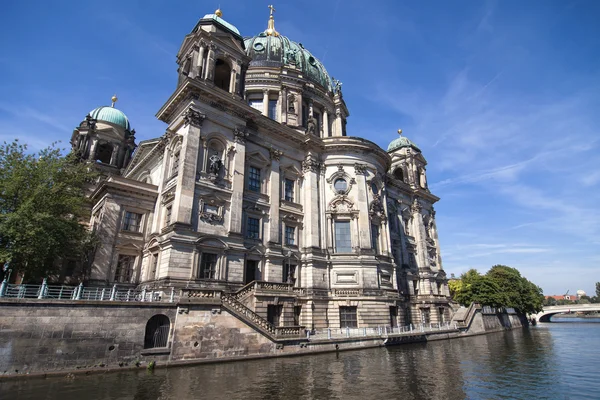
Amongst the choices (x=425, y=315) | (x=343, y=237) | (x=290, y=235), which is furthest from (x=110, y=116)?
(x=425, y=315)

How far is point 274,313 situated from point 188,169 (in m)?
12.3

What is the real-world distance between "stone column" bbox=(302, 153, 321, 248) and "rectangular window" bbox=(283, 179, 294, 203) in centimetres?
137

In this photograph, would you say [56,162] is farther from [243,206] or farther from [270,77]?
[270,77]

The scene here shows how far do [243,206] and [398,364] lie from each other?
16.3 m

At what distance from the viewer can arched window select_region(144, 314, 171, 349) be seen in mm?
17156

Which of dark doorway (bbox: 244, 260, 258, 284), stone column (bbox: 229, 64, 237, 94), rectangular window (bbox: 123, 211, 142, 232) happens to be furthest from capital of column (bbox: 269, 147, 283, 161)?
rectangular window (bbox: 123, 211, 142, 232)

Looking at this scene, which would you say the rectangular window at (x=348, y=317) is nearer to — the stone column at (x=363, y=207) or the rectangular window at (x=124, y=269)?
the stone column at (x=363, y=207)

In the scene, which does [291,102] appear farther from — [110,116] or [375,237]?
[110,116]

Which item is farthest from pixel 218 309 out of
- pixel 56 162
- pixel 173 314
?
pixel 56 162

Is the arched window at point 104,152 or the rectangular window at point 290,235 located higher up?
the arched window at point 104,152

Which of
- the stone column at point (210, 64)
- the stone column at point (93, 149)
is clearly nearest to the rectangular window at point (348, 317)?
the stone column at point (210, 64)

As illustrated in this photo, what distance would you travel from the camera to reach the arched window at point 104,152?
1869 inches

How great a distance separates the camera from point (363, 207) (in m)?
33.2

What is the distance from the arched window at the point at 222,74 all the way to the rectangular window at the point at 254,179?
29.4 feet
